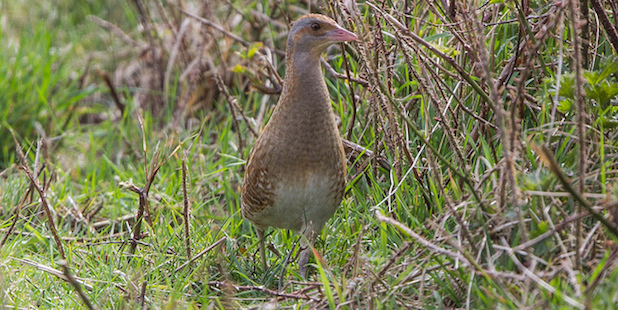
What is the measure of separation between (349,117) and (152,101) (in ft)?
7.81

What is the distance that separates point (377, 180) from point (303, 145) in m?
0.68

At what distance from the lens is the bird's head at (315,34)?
3188 millimetres

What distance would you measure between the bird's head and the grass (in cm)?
10

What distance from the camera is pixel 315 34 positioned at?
127 inches

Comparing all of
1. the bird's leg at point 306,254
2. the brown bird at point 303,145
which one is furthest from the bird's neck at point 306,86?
the bird's leg at point 306,254

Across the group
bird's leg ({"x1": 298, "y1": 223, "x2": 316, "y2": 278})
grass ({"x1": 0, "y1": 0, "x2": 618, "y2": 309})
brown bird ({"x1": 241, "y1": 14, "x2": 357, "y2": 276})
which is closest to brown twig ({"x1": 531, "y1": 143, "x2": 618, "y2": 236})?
grass ({"x1": 0, "y1": 0, "x2": 618, "y2": 309})

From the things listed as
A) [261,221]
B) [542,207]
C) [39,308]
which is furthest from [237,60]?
[542,207]

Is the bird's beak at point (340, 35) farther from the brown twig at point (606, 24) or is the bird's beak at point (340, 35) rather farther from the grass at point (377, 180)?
the brown twig at point (606, 24)

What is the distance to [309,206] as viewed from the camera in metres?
3.21

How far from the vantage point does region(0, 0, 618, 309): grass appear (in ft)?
8.30

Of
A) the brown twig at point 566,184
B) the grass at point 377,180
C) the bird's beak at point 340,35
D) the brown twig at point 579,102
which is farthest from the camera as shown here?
the bird's beak at point 340,35

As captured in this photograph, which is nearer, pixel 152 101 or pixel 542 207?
pixel 542 207

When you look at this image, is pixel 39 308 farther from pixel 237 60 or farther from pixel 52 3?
pixel 52 3

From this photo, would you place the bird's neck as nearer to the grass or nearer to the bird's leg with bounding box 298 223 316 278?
the grass
